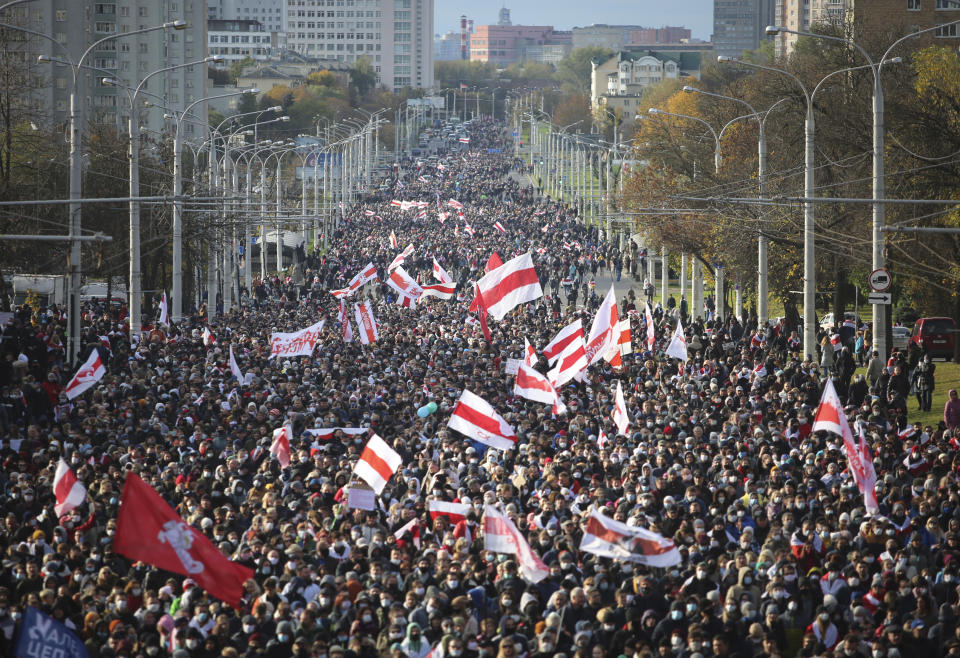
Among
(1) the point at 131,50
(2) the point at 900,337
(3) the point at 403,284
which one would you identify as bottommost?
(2) the point at 900,337

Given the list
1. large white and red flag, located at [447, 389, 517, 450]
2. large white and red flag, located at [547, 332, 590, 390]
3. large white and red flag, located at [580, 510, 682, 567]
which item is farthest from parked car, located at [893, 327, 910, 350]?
large white and red flag, located at [580, 510, 682, 567]

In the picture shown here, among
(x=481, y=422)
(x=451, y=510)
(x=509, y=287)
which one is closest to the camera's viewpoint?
(x=451, y=510)

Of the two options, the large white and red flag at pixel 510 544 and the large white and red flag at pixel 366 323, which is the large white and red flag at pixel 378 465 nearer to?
the large white and red flag at pixel 510 544

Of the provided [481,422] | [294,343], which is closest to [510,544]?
[481,422]

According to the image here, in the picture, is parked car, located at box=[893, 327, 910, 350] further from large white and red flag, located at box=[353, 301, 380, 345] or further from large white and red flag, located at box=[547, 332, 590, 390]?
large white and red flag, located at box=[547, 332, 590, 390]

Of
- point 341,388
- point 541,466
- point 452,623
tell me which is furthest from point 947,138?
point 452,623

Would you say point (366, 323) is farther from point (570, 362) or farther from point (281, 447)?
point (281, 447)

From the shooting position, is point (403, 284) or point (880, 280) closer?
point (880, 280)

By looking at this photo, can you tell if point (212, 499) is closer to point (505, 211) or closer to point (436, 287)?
point (436, 287)
